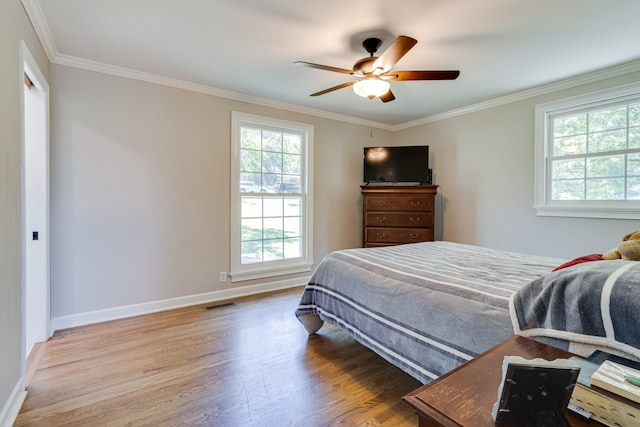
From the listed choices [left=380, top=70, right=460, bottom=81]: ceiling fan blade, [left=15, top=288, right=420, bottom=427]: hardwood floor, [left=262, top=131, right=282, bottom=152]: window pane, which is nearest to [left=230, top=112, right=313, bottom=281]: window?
[left=262, top=131, right=282, bottom=152]: window pane

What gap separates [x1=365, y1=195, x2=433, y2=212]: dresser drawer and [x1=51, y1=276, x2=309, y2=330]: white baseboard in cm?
153

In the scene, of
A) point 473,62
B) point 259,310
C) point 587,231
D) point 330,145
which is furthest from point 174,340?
point 587,231

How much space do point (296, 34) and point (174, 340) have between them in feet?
8.90

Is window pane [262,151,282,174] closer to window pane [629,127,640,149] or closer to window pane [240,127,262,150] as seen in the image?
window pane [240,127,262,150]

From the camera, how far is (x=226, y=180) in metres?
3.65

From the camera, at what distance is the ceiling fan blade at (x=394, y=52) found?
189 centimetres

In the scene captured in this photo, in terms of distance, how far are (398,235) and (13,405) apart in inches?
151

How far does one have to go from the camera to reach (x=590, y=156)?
3131 millimetres

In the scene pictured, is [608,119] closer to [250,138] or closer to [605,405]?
[605,405]

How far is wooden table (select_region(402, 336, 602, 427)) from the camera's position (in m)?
0.62

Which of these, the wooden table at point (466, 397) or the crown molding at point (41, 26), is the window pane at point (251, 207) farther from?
the wooden table at point (466, 397)

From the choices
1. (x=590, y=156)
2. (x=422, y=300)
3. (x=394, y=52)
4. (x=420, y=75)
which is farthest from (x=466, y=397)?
(x=590, y=156)

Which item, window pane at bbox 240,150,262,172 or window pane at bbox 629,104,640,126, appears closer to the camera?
window pane at bbox 629,104,640,126

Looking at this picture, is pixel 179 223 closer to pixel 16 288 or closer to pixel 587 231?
pixel 16 288
